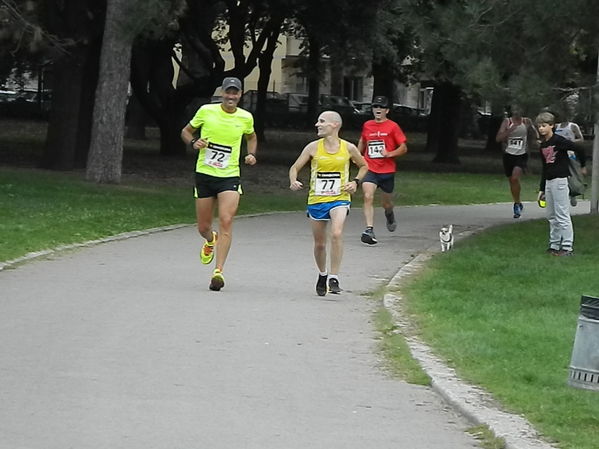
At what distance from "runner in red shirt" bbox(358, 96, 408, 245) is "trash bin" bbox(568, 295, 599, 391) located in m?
9.28

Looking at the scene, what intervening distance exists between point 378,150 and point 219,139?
5.32 m

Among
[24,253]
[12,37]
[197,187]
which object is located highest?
[12,37]

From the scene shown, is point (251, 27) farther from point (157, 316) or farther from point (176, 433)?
point (176, 433)

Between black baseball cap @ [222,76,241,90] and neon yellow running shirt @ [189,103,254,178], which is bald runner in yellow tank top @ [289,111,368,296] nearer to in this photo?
neon yellow running shirt @ [189,103,254,178]

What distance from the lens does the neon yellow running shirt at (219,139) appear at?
12766 millimetres

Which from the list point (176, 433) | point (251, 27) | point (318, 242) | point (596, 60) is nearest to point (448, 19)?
point (596, 60)

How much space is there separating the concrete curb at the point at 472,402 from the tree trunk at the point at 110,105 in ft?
48.1

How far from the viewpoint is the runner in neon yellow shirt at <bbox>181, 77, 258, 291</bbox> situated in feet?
41.7

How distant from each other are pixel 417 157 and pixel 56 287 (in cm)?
3464

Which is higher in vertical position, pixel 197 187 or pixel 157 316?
pixel 197 187

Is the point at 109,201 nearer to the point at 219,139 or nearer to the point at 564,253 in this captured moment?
the point at 564,253

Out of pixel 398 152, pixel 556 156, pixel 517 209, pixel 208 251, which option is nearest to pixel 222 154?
pixel 208 251

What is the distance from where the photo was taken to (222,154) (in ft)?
42.0

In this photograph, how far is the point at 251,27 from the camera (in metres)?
40.2
